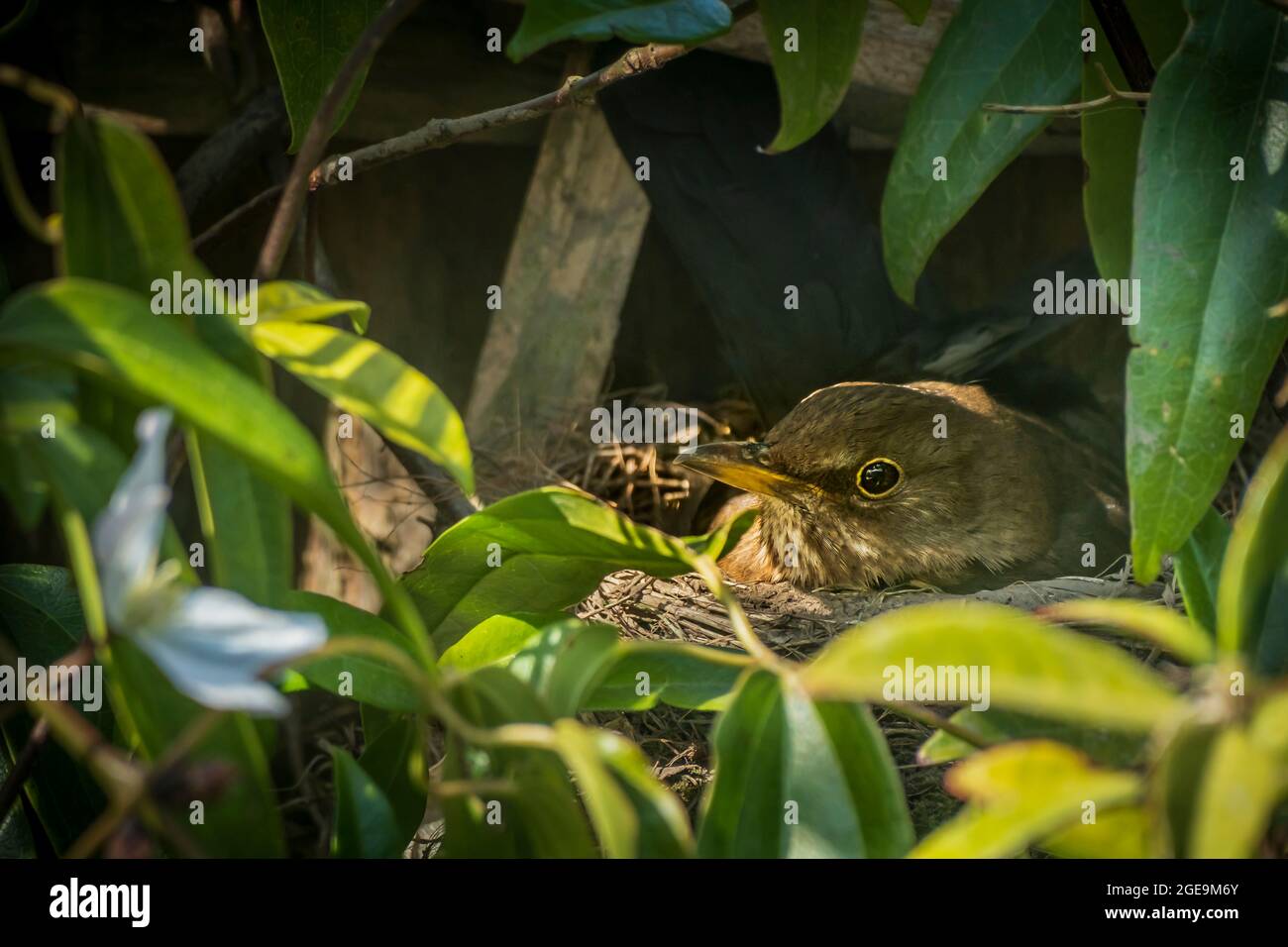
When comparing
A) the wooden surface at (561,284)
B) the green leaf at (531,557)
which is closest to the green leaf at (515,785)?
the green leaf at (531,557)

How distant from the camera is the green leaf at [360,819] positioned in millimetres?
1206

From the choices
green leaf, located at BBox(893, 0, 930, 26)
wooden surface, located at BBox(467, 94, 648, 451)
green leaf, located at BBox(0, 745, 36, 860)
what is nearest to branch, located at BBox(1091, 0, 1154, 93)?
green leaf, located at BBox(893, 0, 930, 26)

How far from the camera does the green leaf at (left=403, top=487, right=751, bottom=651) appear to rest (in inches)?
52.6

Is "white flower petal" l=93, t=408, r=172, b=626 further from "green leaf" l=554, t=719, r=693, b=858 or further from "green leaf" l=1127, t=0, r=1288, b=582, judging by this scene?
"green leaf" l=1127, t=0, r=1288, b=582

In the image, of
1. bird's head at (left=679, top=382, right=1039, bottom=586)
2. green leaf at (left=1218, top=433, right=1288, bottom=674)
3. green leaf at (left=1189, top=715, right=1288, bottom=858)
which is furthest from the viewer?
A: bird's head at (left=679, top=382, right=1039, bottom=586)

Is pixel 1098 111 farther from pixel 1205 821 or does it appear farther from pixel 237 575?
pixel 237 575

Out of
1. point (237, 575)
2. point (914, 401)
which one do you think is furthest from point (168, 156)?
point (237, 575)

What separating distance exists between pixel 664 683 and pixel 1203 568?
0.60 m

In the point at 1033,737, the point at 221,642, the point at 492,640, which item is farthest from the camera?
the point at 492,640

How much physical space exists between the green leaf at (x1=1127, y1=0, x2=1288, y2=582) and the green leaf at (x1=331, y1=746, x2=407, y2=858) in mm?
837

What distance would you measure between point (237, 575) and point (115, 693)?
14 cm

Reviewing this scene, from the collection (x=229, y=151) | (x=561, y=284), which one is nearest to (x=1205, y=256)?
(x=561, y=284)

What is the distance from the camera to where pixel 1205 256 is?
1424 millimetres

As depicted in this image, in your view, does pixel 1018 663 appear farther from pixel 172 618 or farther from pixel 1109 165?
pixel 1109 165
